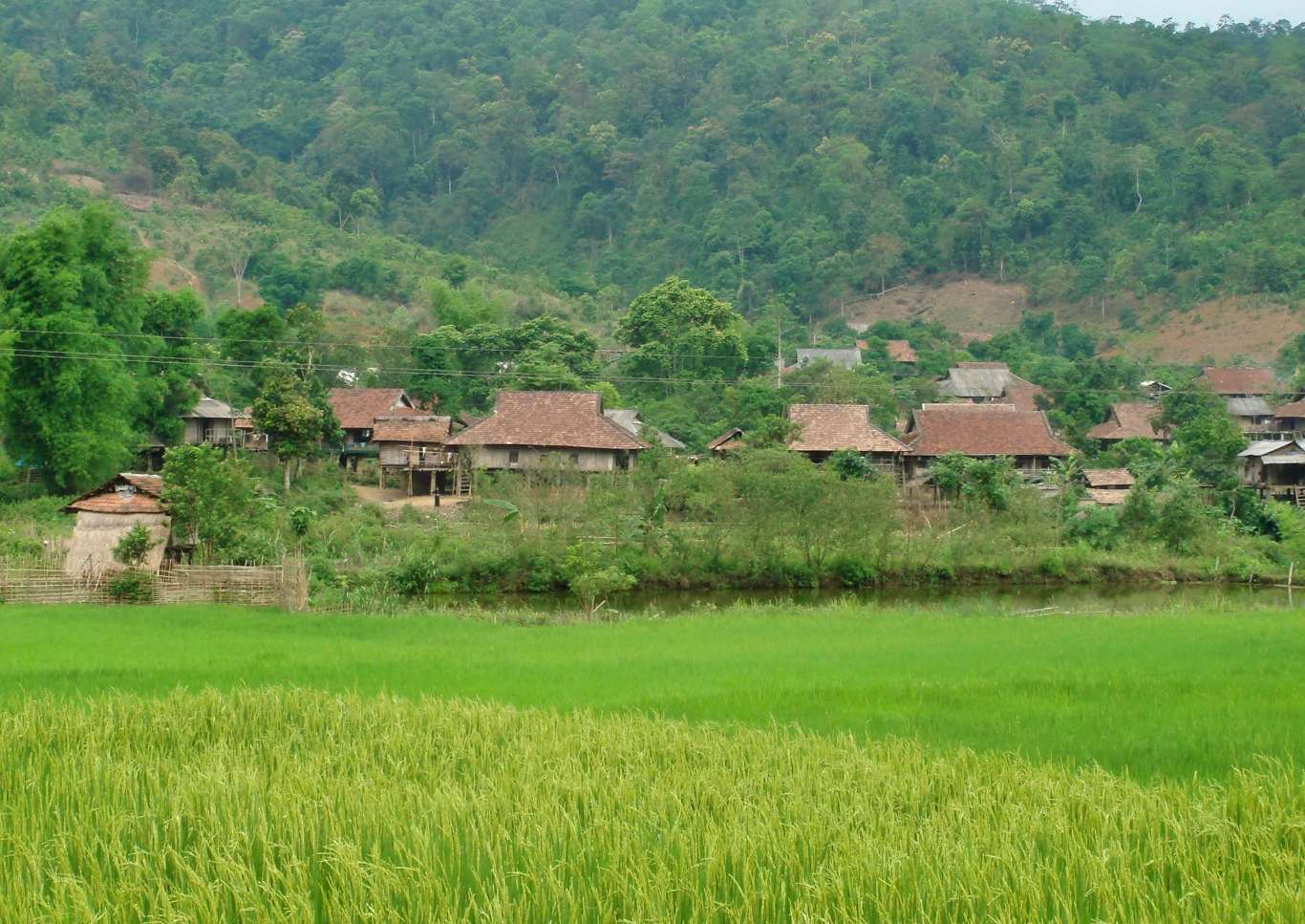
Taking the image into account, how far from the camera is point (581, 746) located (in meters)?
9.02

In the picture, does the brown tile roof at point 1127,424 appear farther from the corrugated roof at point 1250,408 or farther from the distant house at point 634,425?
the distant house at point 634,425

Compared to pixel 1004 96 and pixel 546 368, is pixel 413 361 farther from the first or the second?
pixel 1004 96

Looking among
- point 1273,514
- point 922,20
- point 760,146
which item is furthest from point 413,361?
point 922,20

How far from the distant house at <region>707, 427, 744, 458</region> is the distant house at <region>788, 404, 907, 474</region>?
6.44ft

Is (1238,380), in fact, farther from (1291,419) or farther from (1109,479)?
(1109,479)

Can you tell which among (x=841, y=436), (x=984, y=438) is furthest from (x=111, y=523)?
(x=984, y=438)

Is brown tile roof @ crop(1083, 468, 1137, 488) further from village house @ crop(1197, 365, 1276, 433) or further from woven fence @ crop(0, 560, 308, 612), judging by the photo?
woven fence @ crop(0, 560, 308, 612)

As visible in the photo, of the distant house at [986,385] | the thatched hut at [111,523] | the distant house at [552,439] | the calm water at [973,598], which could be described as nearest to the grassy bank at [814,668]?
the thatched hut at [111,523]

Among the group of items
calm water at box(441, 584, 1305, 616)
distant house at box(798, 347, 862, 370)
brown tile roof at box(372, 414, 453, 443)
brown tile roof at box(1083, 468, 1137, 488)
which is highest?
distant house at box(798, 347, 862, 370)

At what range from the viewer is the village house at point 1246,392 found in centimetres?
5166

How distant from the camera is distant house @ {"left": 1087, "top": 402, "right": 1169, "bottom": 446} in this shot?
47.7m

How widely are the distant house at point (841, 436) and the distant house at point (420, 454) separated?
1148 centimetres

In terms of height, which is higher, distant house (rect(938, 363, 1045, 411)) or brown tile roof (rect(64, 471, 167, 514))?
distant house (rect(938, 363, 1045, 411))

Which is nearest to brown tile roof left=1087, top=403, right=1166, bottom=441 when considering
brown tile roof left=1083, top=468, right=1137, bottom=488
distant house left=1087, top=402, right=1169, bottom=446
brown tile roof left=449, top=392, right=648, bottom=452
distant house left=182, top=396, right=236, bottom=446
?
distant house left=1087, top=402, right=1169, bottom=446
